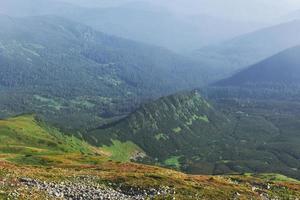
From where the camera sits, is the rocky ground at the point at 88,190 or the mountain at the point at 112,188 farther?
the rocky ground at the point at 88,190

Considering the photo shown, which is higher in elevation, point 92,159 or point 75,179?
point 75,179

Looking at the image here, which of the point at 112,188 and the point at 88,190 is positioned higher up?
the point at 88,190

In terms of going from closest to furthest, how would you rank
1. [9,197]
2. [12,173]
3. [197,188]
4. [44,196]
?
[9,197] < [44,196] < [12,173] < [197,188]

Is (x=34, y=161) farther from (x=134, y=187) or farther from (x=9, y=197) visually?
(x=9, y=197)

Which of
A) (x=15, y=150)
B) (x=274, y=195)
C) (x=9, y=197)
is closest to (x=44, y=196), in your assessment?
(x=9, y=197)

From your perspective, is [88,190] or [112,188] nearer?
A: [88,190]

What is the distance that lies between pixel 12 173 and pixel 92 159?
66026 mm

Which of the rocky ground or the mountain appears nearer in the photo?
the mountain

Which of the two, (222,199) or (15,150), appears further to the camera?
(15,150)

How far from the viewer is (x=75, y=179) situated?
6512cm

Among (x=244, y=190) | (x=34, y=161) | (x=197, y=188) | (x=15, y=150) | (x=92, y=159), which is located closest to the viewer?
(x=197, y=188)

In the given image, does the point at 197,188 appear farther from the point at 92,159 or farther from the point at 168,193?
the point at 92,159

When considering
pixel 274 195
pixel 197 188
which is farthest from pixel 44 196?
pixel 274 195

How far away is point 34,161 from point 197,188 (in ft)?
162
